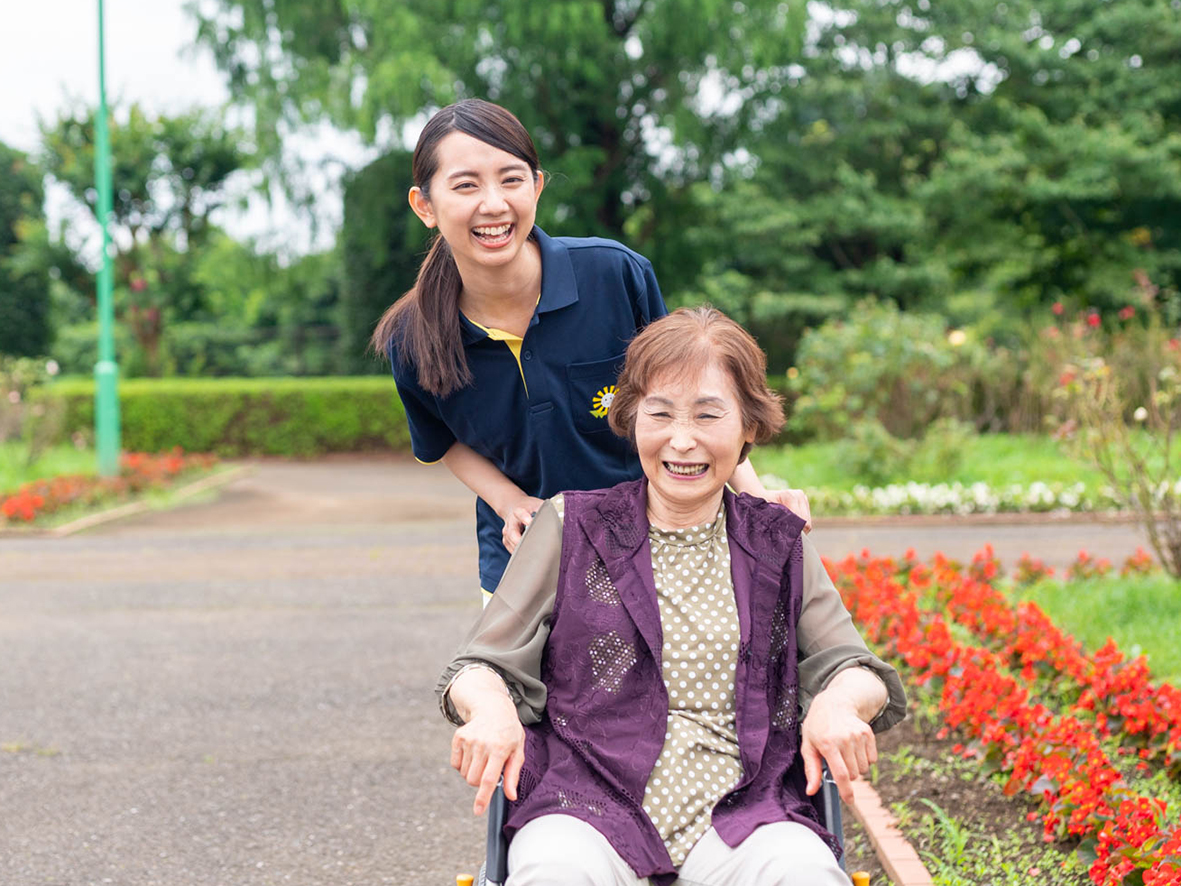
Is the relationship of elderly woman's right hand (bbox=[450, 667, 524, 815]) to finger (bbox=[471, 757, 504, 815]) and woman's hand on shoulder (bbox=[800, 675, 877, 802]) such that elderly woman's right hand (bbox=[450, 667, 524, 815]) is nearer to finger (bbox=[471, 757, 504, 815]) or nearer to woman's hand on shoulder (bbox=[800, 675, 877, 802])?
finger (bbox=[471, 757, 504, 815])

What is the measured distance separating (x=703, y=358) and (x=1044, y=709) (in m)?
2.01

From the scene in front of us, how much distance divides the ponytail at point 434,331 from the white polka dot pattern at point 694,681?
58 centimetres

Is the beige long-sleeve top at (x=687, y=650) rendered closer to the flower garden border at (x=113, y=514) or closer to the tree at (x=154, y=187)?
the flower garden border at (x=113, y=514)

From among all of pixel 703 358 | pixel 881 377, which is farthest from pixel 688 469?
pixel 881 377

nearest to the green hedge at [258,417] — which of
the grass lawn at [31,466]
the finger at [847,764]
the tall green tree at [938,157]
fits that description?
the grass lawn at [31,466]

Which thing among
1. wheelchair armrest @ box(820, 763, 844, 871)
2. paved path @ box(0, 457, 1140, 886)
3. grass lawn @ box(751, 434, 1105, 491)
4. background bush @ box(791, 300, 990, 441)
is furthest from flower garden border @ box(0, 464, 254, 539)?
wheelchair armrest @ box(820, 763, 844, 871)

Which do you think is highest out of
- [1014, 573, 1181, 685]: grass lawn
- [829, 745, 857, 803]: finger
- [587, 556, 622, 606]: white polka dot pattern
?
[587, 556, 622, 606]: white polka dot pattern

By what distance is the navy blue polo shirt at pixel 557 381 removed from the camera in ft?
8.49

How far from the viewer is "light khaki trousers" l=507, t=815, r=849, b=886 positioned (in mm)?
1859

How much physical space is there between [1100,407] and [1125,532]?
429cm

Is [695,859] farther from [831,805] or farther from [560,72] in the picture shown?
[560,72]

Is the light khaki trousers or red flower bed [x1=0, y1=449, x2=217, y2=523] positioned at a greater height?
the light khaki trousers

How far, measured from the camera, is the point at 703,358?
2.20 m

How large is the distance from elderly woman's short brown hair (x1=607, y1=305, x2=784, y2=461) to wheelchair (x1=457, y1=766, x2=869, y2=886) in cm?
64
